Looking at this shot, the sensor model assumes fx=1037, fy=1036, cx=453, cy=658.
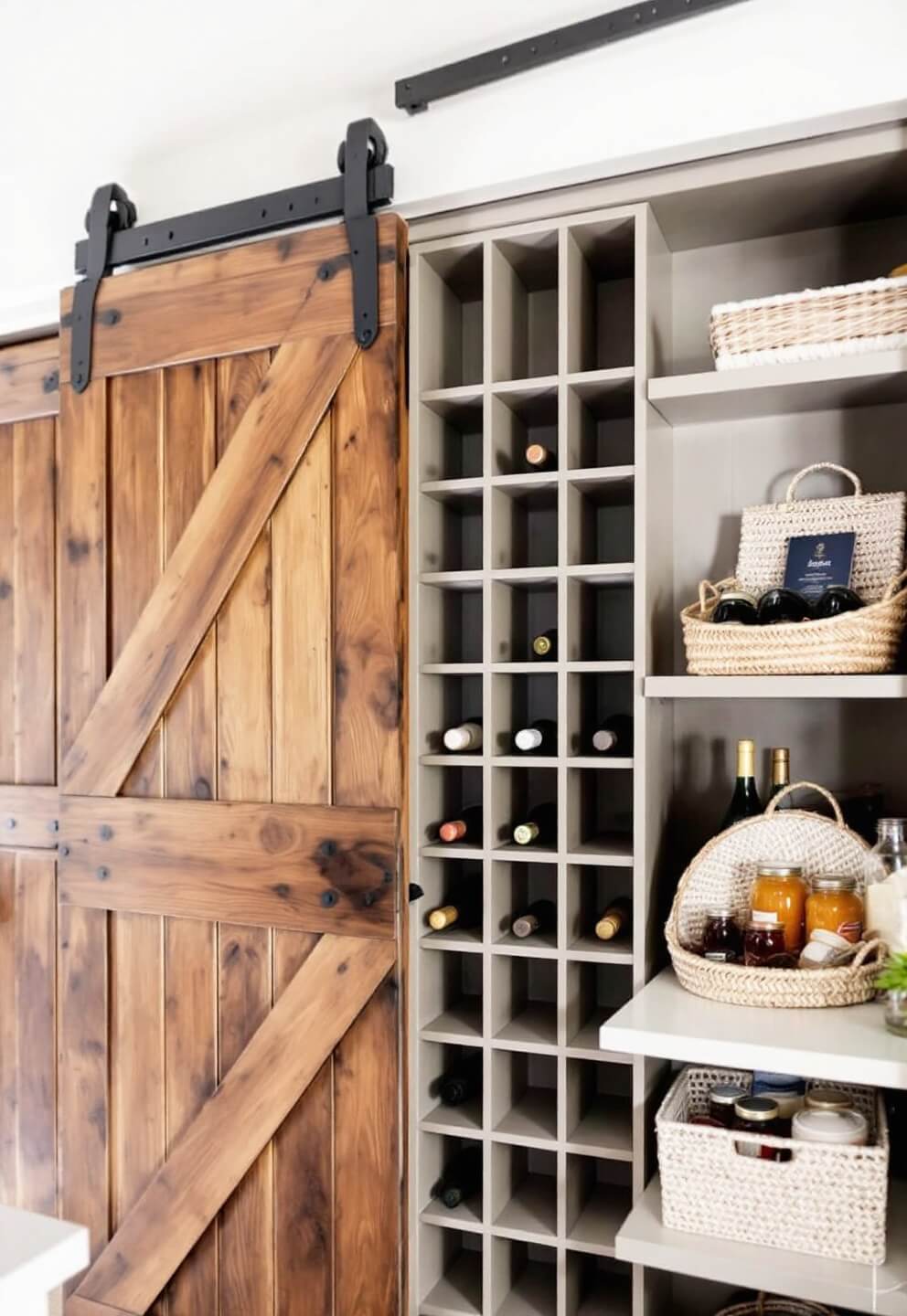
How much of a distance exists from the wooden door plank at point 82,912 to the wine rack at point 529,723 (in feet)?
2.18

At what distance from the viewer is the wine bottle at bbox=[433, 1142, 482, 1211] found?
1.91 m

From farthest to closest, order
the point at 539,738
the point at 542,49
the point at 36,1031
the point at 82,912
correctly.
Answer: the point at 36,1031 → the point at 82,912 → the point at 539,738 → the point at 542,49

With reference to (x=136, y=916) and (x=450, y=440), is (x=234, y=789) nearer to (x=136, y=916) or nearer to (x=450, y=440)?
(x=136, y=916)

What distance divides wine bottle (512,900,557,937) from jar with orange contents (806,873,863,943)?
48cm

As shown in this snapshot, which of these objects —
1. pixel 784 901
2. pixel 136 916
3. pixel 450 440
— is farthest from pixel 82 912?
pixel 784 901

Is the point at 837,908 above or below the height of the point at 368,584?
below

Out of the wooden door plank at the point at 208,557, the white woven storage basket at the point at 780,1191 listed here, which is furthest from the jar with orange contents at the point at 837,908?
the wooden door plank at the point at 208,557

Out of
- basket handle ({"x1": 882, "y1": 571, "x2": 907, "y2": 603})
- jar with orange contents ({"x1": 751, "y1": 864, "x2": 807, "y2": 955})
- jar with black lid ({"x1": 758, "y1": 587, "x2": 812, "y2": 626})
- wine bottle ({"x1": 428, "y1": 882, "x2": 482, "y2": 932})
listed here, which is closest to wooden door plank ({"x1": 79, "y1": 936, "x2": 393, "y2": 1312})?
wine bottle ({"x1": 428, "y1": 882, "x2": 482, "y2": 932})

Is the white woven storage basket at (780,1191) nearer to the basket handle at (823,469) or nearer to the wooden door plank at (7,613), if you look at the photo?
the basket handle at (823,469)

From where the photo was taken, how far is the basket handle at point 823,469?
1.80 m

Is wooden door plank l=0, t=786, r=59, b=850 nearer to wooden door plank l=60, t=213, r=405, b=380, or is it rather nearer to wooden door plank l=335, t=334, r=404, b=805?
wooden door plank l=335, t=334, r=404, b=805

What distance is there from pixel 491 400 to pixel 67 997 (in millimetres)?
1478

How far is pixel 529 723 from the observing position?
2.16 m

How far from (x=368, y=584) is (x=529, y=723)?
504mm
